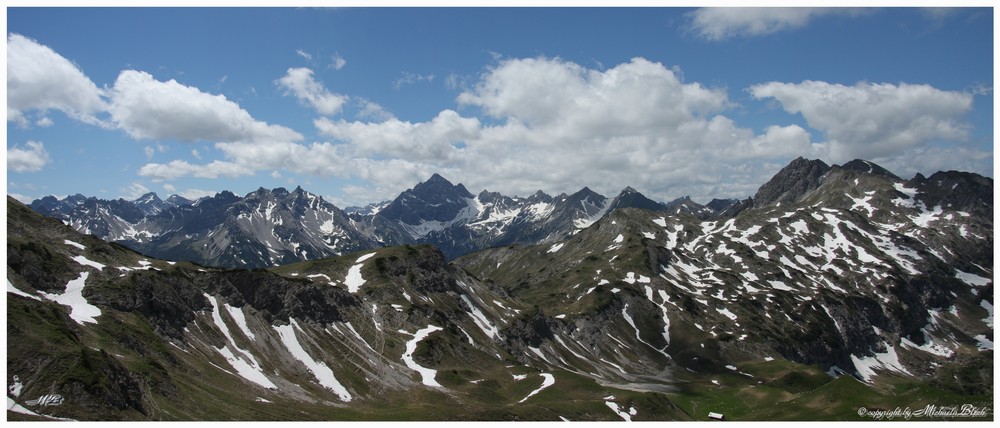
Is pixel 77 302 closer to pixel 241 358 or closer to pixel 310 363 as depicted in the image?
pixel 241 358

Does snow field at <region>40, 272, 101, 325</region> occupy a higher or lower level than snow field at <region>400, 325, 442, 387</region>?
higher

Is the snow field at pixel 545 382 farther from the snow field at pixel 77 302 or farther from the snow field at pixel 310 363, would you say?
the snow field at pixel 77 302

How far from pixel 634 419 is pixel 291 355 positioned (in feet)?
259

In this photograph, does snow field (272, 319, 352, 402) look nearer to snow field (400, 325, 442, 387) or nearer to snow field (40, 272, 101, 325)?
snow field (400, 325, 442, 387)

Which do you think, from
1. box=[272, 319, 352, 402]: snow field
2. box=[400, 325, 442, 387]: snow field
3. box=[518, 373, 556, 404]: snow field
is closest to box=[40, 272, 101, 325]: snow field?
box=[272, 319, 352, 402]: snow field

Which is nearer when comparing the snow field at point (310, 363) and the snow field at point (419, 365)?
the snow field at point (310, 363)

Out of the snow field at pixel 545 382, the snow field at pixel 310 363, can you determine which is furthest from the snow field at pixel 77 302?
the snow field at pixel 545 382

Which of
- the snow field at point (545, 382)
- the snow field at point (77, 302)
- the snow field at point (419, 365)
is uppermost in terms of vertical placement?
the snow field at point (77, 302)

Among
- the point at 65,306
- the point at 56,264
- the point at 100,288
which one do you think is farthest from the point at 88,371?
the point at 56,264

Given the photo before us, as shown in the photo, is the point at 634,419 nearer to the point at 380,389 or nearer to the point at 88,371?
the point at 380,389

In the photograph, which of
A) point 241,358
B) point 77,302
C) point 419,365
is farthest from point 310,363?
point 77,302

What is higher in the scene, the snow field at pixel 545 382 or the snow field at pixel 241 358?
the snow field at pixel 241 358

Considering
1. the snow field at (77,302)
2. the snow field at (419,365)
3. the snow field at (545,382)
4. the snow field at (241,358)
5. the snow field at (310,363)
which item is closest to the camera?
the snow field at (77,302)

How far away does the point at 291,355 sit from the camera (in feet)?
462
